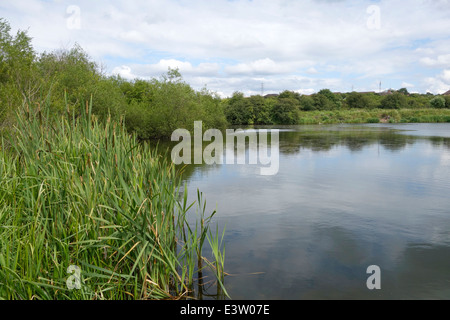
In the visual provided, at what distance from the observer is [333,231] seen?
7.33 meters

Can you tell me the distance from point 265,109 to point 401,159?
2049 inches

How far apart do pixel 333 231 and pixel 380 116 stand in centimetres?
6355

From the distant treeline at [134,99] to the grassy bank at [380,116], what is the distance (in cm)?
37

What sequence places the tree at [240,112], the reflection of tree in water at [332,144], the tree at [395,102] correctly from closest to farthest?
the reflection of tree in water at [332,144], the tree at [240,112], the tree at [395,102]

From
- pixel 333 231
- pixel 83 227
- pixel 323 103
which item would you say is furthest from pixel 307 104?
pixel 83 227

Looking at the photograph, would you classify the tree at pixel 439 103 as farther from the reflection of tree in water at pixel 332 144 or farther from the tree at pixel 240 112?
the reflection of tree in water at pixel 332 144

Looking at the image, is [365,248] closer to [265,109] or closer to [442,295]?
[442,295]

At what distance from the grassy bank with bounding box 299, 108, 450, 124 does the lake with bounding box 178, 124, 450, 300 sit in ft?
171

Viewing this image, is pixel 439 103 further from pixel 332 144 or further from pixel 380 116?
pixel 332 144

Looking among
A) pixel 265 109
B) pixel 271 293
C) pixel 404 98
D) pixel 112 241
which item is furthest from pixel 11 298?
pixel 404 98

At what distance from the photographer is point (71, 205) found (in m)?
4.20

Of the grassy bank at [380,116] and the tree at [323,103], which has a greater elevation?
the tree at [323,103]

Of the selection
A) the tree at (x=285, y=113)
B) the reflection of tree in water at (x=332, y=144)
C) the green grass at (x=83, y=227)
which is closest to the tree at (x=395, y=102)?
the tree at (x=285, y=113)

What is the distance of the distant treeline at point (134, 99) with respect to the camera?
12.6 m
